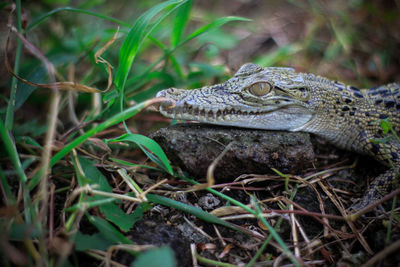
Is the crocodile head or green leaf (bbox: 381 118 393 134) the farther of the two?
the crocodile head

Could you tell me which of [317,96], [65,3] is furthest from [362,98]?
[65,3]

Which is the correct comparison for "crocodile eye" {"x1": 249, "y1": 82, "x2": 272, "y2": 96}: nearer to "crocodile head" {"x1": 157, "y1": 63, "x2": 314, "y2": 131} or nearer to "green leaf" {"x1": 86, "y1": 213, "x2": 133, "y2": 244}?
"crocodile head" {"x1": 157, "y1": 63, "x2": 314, "y2": 131}

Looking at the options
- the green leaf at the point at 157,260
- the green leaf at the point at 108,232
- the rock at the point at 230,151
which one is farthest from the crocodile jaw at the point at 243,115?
the green leaf at the point at 157,260

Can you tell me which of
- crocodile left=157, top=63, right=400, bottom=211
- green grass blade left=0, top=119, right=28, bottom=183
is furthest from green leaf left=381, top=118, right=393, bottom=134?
green grass blade left=0, top=119, right=28, bottom=183

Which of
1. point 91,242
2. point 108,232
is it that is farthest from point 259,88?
point 91,242

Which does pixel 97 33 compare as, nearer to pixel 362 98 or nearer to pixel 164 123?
pixel 164 123
